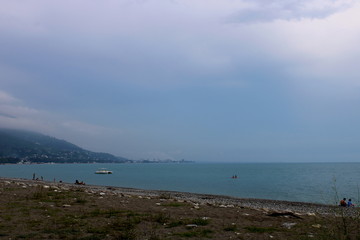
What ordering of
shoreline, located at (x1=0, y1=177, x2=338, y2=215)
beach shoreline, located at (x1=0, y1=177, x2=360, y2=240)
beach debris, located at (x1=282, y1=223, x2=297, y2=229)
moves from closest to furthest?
beach shoreline, located at (x1=0, y1=177, x2=360, y2=240), beach debris, located at (x1=282, y1=223, x2=297, y2=229), shoreline, located at (x1=0, y1=177, x2=338, y2=215)

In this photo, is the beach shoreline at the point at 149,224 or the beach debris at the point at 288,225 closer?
the beach shoreline at the point at 149,224

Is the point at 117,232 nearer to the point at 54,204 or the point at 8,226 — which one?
the point at 8,226

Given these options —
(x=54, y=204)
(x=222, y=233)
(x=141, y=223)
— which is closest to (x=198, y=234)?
(x=222, y=233)

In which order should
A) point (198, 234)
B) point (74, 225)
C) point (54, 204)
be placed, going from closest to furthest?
point (198, 234) → point (74, 225) → point (54, 204)

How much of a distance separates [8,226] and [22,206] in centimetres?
443

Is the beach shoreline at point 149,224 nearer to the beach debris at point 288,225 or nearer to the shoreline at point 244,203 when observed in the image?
the beach debris at point 288,225

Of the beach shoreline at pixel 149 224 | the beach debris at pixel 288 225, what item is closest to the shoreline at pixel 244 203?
the beach shoreline at pixel 149 224

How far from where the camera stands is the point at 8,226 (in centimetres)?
1068

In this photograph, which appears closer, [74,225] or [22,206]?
[74,225]

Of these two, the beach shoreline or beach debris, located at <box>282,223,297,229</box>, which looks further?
beach debris, located at <box>282,223,297,229</box>

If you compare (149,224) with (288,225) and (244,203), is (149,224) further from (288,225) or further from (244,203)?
(244,203)

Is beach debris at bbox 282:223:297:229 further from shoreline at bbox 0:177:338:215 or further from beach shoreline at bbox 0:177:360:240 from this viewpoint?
shoreline at bbox 0:177:338:215

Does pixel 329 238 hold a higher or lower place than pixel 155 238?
higher

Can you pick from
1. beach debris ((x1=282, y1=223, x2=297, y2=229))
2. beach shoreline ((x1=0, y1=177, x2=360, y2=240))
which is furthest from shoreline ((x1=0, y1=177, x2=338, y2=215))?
beach debris ((x1=282, y1=223, x2=297, y2=229))
